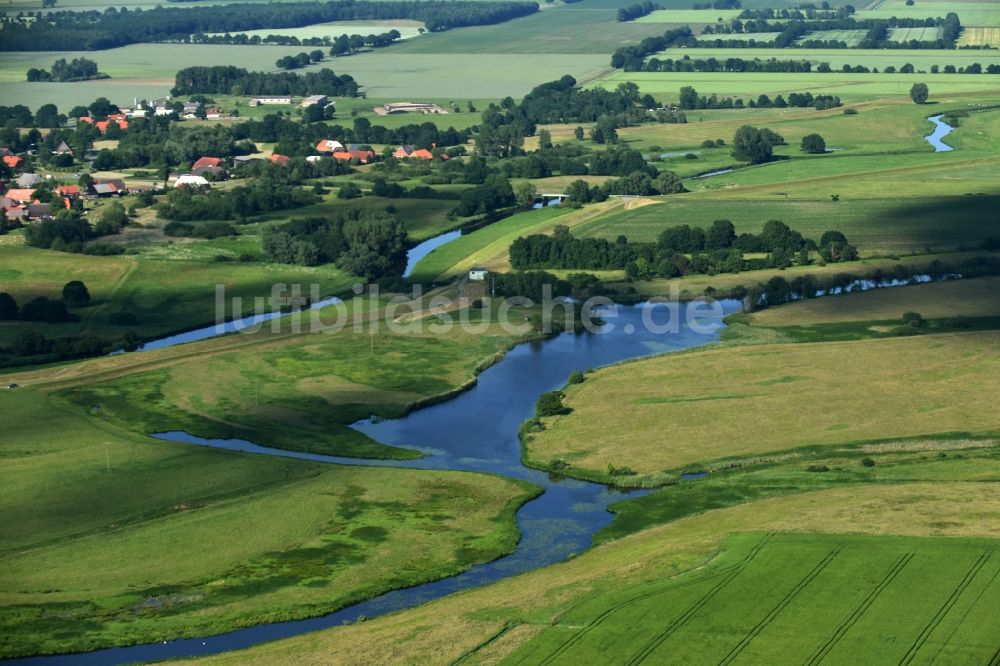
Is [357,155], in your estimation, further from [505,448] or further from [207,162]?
[505,448]

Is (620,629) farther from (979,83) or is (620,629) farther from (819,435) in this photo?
(979,83)

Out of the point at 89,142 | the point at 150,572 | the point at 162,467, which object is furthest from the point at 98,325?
the point at 89,142

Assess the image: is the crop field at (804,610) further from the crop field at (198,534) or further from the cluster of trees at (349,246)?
the cluster of trees at (349,246)

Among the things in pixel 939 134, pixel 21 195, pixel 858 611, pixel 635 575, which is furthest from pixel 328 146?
pixel 858 611

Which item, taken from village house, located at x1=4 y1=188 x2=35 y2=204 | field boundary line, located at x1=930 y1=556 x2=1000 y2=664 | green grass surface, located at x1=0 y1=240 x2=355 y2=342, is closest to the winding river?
field boundary line, located at x1=930 y1=556 x2=1000 y2=664

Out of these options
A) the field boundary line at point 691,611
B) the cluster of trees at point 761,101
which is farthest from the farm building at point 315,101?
the field boundary line at point 691,611

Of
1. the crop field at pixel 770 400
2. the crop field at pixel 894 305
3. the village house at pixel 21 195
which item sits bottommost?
the crop field at pixel 770 400
